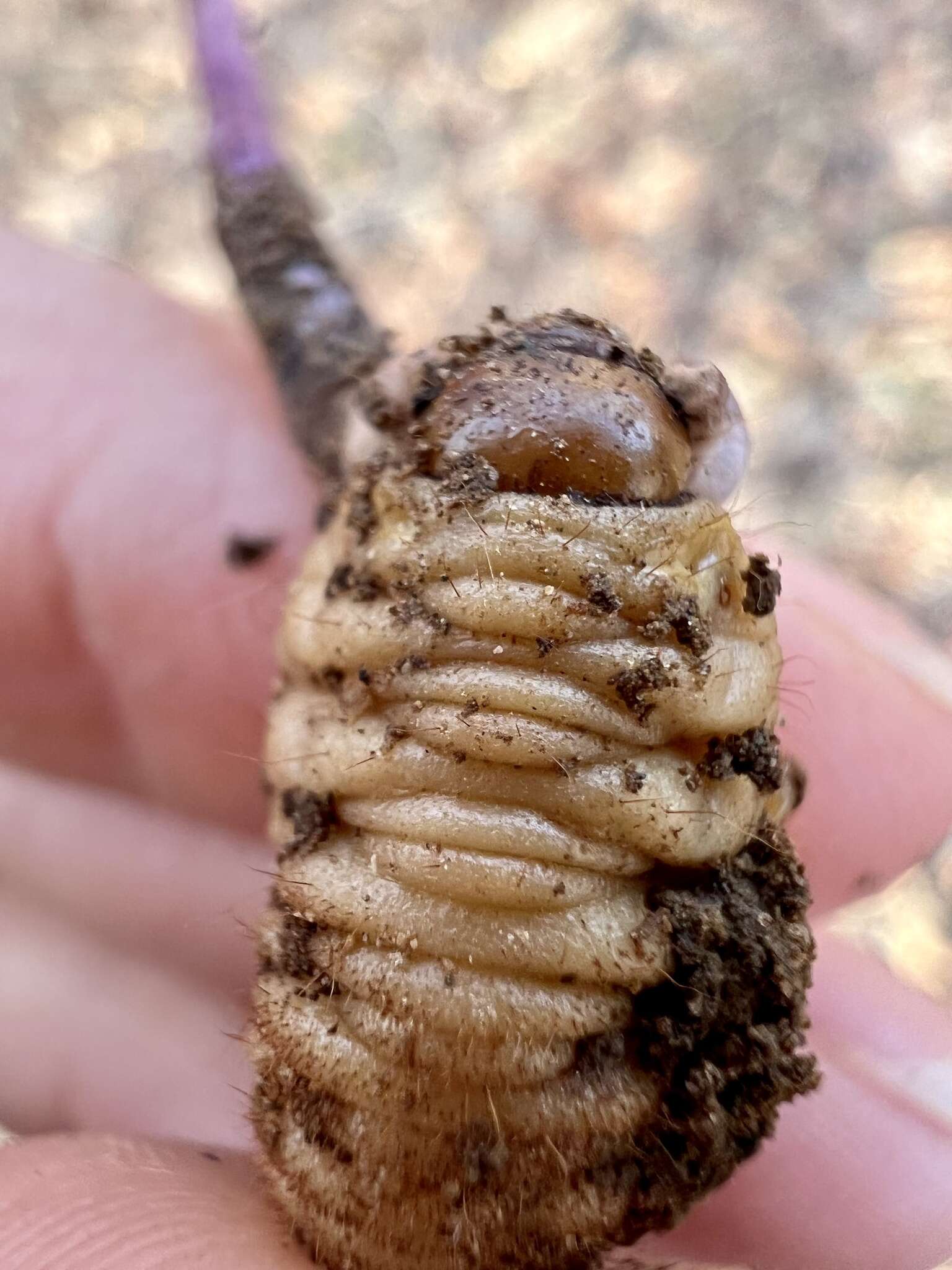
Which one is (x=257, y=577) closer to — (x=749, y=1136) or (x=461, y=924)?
(x=461, y=924)

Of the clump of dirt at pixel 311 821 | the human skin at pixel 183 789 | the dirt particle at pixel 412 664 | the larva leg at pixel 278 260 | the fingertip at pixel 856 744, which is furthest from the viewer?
the larva leg at pixel 278 260

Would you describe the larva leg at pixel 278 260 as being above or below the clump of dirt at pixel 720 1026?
above

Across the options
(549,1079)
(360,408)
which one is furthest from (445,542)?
(549,1079)

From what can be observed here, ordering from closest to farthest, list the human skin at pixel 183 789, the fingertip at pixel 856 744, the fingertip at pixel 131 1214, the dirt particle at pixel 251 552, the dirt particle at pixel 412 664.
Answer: the dirt particle at pixel 412 664, the fingertip at pixel 131 1214, the human skin at pixel 183 789, the fingertip at pixel 856 744, the dirt particle at pixel 251 552

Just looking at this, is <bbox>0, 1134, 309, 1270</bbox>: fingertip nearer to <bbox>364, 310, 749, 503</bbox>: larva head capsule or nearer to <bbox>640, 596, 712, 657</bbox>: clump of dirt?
<bbox>640, 596, 712, 657</bbox>: clump of dirt

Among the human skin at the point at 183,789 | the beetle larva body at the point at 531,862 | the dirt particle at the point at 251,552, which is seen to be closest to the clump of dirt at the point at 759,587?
the beetle larva body at the point at 531,862

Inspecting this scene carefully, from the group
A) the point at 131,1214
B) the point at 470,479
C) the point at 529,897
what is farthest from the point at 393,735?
the point at 131,1214

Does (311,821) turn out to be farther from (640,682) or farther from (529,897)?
(640,682)

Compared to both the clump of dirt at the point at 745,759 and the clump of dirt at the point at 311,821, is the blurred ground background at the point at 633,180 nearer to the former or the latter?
the clump of dirt at the point at 745,759
